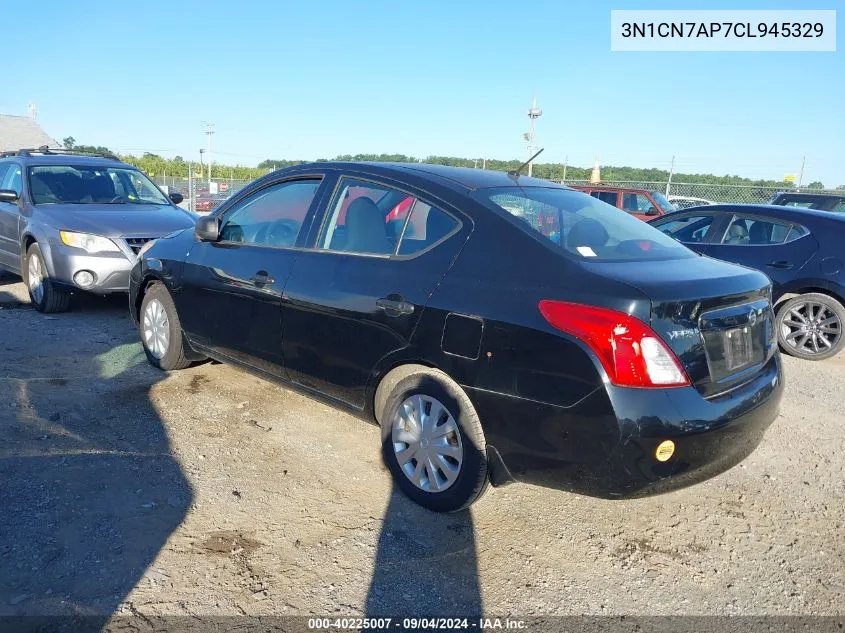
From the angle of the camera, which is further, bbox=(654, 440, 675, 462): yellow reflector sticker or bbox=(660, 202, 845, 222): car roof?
bbox=(660, 202, 845, 222): car roof

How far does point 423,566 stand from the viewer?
2.76m

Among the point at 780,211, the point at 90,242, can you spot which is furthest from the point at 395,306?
the point at 780,211

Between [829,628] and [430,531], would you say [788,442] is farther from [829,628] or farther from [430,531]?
[430,531]

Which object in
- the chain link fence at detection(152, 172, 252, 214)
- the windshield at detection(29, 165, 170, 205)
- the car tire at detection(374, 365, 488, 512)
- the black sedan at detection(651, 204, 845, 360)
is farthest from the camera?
the chain link fence at detection(152, 172, 252, 214)

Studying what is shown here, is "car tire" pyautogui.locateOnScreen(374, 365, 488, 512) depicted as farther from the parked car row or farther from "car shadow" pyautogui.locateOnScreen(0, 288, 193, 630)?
"car shadow" pyautogui.locateOnScreen(0, 288, 193, 630)

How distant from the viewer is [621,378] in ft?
8.27

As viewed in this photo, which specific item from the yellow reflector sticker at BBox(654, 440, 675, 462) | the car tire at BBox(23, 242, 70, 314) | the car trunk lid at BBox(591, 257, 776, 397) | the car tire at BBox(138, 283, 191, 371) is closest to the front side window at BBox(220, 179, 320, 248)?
the car tire at BBox(138, 283, 191, 371)

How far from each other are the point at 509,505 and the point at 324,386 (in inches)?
47.8

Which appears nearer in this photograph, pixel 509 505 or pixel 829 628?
pixel 829 628

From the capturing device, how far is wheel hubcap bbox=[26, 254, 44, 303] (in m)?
6.81

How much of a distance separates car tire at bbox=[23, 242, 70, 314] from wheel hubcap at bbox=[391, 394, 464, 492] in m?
4.98

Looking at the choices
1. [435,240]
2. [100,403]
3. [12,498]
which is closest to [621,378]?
[435,240]

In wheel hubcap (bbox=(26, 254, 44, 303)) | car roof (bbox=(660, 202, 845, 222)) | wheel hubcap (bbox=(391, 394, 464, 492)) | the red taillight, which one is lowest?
wheel hubcap (bbox=(391, 394, 464, 492))

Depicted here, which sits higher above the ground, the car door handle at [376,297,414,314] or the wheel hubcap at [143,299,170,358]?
the car door handle at [376,297,414,314]
